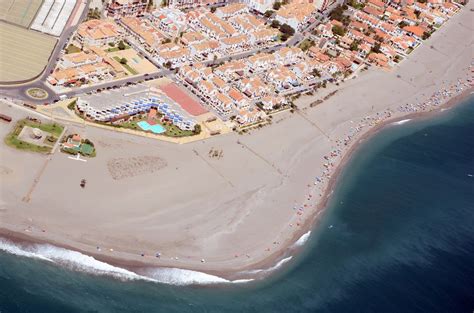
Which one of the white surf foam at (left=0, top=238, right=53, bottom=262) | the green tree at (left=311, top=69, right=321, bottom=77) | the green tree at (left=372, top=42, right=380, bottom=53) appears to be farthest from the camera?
the green tree at (left=372, top=42, right=380, bottom=53)

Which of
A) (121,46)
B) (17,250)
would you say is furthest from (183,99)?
(17,250)

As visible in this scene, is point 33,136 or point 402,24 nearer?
point 33,136

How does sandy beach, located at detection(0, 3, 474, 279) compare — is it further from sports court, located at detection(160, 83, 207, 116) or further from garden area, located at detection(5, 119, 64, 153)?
sports court, located at detection(160, 83, 207, 116)

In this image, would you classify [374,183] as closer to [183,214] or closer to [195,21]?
[183,214]

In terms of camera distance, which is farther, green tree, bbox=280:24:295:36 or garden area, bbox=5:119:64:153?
green tree, bbox=280:24:295:36

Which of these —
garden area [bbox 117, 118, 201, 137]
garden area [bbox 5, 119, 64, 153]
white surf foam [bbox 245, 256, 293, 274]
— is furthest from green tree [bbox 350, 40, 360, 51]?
garden area [bbox 5, 119, 64, 153]

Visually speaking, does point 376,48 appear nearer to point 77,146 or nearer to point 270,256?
point 270,256

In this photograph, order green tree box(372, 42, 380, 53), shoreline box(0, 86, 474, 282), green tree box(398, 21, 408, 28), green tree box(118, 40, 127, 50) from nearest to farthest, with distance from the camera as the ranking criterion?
shoreline box(0, 86, 474, 282)
green tree box(118, 40, 127, 50)
green tree box(372, 42, 380, 53)
green tree box(398, 21, 408, 28)

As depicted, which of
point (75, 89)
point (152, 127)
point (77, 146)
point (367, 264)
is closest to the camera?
point (367, 264)
